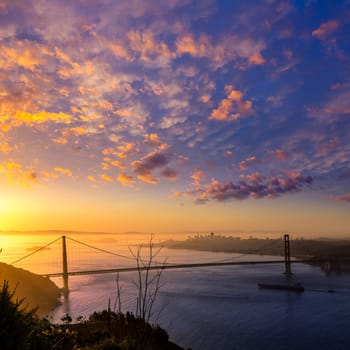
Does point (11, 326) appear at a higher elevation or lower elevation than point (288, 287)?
higher

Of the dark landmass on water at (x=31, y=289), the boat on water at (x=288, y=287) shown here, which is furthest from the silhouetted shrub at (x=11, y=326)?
the boat on water at (x=288, y=287)

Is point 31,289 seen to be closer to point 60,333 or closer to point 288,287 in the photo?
point 60,333

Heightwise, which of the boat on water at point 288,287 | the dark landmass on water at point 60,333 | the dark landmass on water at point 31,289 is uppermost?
the dark landmass on water at point 60,333

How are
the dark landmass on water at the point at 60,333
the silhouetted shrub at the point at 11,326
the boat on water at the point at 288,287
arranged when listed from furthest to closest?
the boat on water at the point at 288,287, the dark landmass on water at the point at 60,333, the silhouetted shrub at the point at 11,326

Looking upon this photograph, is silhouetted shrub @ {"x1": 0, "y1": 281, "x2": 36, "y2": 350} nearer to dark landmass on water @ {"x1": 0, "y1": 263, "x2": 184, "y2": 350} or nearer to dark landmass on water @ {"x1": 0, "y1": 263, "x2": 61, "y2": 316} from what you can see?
dark landmass on water @ {"x1": 0, "y1": 263, "x2": 184, "y2": 350}

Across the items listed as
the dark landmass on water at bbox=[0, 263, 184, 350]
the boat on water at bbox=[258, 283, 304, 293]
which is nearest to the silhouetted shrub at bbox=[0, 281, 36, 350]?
the dark landmass on water at bbox=[0, 263, 184, 350]

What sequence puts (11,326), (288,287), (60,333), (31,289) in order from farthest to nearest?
(288,287), (31,289), (60,333), (11,326)

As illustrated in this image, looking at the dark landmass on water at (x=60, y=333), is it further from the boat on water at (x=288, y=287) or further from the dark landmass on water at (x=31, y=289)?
the boat on water at (x=288, y=287)

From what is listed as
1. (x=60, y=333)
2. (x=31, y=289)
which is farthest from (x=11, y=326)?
(x=31, y=289)

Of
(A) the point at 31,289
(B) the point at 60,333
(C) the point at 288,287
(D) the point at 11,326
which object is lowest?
(C) the point at 288,287
